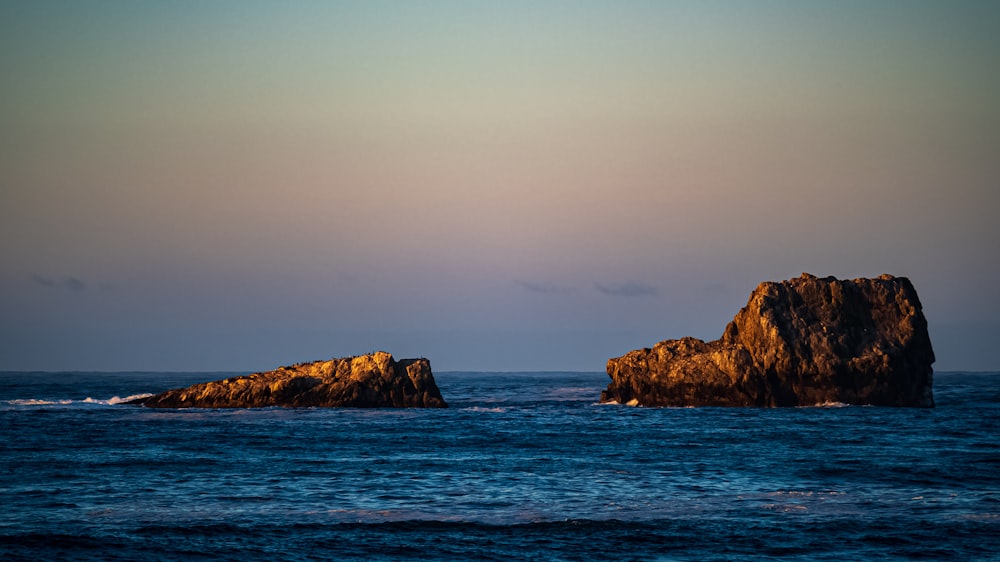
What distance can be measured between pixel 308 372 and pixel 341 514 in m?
60.0

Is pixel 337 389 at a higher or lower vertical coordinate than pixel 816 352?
lower

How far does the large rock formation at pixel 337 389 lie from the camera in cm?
8831

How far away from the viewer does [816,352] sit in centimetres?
8294

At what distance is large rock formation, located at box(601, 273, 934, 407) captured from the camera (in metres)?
83.0

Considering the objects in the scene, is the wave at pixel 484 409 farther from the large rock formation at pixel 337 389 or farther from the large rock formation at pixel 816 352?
the large rock formation at pixel 816 352

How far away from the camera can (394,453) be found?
5259cm

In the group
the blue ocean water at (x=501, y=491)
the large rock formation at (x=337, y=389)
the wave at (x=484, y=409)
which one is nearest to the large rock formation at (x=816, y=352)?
the blue ocean water at (x=501, y=491)

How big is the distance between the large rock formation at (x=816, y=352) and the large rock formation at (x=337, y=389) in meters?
22.3

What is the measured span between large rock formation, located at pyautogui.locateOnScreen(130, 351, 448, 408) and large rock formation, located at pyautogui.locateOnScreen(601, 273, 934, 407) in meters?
22.3

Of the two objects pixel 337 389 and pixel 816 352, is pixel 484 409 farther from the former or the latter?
pixel 816 352

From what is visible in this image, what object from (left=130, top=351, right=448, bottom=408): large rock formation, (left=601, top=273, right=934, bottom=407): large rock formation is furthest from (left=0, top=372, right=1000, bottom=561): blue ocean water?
(left=130, top=351, right=448, bottom=408): large rock formation

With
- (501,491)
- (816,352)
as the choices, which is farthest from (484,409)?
(501,491)

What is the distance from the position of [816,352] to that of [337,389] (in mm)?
40499

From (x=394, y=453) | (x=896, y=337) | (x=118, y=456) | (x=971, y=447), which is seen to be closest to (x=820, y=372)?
(x=896, y=337)
